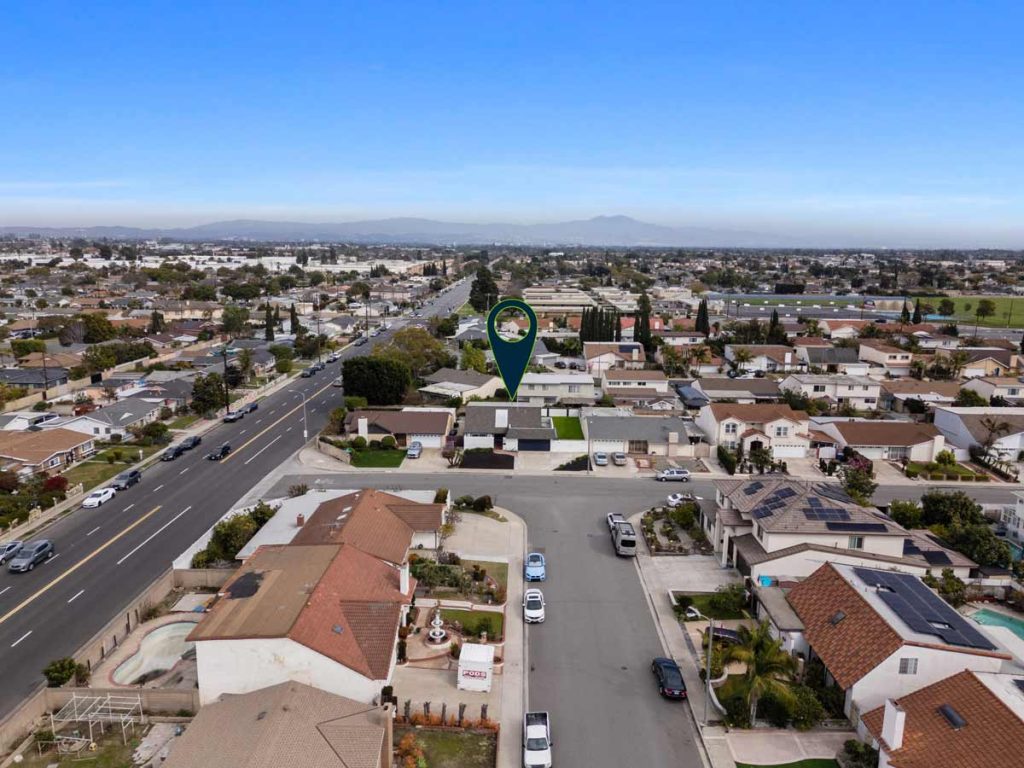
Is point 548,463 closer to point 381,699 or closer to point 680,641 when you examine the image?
point 680,641

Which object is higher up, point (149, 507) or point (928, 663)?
point (928, 663)

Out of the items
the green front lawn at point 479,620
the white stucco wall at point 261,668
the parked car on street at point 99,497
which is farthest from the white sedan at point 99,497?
the green front lawn at point 479,620

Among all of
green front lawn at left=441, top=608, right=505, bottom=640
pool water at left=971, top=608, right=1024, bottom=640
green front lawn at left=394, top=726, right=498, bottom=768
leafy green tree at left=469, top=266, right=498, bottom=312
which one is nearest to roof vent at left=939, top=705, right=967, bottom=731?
pool water at left=971, top=608, right=1024, bottom=640

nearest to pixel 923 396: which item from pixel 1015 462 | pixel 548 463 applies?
pixel 1015 462

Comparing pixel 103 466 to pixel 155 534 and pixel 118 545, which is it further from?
pixel 118 545

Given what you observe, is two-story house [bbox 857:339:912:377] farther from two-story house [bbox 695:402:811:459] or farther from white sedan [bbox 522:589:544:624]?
white sedan [bbox 522:589:544:624]
